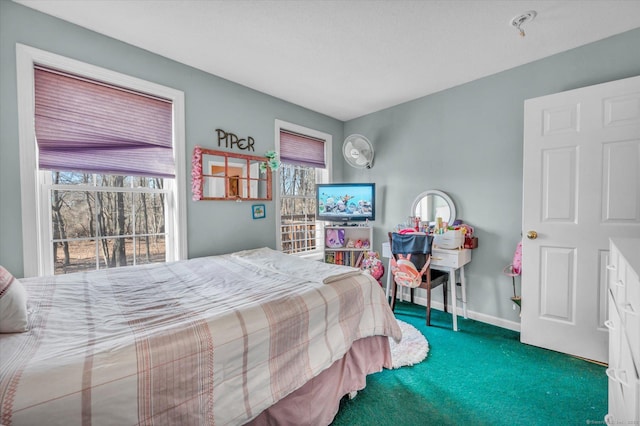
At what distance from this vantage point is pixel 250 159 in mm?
2936

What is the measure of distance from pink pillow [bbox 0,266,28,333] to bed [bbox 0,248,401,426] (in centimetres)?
4

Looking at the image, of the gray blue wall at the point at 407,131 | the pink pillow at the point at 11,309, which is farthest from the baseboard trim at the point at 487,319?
the pink pillow at the point at 11,309

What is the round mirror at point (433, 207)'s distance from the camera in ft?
9.91

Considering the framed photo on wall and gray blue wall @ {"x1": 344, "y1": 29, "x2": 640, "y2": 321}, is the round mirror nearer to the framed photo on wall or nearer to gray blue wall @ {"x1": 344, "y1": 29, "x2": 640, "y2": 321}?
gray blue wall @ {"x1": 344, "y1": 29, "x2": 640, "y2": 321}

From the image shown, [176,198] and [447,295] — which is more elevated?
[176,198]

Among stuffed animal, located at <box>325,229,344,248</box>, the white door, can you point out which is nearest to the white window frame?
stuffed animal, located at <box>325,229,344,248</box>

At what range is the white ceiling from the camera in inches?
69.6

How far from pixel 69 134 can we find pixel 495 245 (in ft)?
12.6

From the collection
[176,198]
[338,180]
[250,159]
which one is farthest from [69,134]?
[338,180]

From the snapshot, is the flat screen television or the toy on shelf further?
the flat screen television

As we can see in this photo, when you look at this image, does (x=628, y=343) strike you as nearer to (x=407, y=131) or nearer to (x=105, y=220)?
(x=407, y=131)

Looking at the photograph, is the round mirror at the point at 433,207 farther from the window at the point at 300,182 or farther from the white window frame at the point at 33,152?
the white window frame at the point at 33,152

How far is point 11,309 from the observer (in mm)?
975

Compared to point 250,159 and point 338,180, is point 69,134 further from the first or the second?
point 338,180
